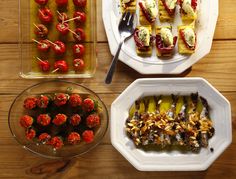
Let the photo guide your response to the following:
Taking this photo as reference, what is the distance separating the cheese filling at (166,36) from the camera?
1.24 m

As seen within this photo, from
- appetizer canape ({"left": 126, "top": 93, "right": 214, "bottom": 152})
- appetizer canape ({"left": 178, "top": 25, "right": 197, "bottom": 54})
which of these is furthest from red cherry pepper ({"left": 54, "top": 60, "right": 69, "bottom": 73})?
appetizer canape ({"left": 178, "top": 25, "right": 197, "bottom": 54})

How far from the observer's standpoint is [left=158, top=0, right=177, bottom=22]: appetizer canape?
4.11 feet

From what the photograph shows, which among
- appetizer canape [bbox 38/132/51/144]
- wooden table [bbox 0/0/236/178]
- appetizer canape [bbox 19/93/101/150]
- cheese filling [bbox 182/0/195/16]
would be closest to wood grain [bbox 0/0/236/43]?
wooden table [bbox 0/0/236/178]

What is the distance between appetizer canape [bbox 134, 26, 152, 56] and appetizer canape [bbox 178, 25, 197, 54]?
0.29ft

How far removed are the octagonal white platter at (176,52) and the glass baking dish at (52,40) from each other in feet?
0.17

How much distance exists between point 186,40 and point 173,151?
33 centimetres

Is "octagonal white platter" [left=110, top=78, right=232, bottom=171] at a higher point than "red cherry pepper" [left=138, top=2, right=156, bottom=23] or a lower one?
lower

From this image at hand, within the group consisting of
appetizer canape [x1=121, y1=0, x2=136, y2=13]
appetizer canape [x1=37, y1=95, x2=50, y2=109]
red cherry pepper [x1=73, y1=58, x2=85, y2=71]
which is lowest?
appetizer canape [x1=37, y1=95, x2=50, y2=109]

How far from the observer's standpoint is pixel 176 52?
1266 mm

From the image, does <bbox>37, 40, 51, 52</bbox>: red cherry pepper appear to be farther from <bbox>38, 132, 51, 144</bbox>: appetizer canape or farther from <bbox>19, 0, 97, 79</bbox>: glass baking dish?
<bbox>38, 132, 51, 144</bbox>: appetizer canape

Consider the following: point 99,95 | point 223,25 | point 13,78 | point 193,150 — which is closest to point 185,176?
point 193,150

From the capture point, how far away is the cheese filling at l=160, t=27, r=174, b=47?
1238 millimetres

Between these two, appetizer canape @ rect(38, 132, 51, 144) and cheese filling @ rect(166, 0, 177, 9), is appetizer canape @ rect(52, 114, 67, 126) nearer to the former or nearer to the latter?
appetizer canape @ rect(38, 132, 51, 144)

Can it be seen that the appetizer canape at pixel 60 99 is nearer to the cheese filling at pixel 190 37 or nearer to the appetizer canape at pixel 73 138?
the appetizer canape at pixel 73 138
